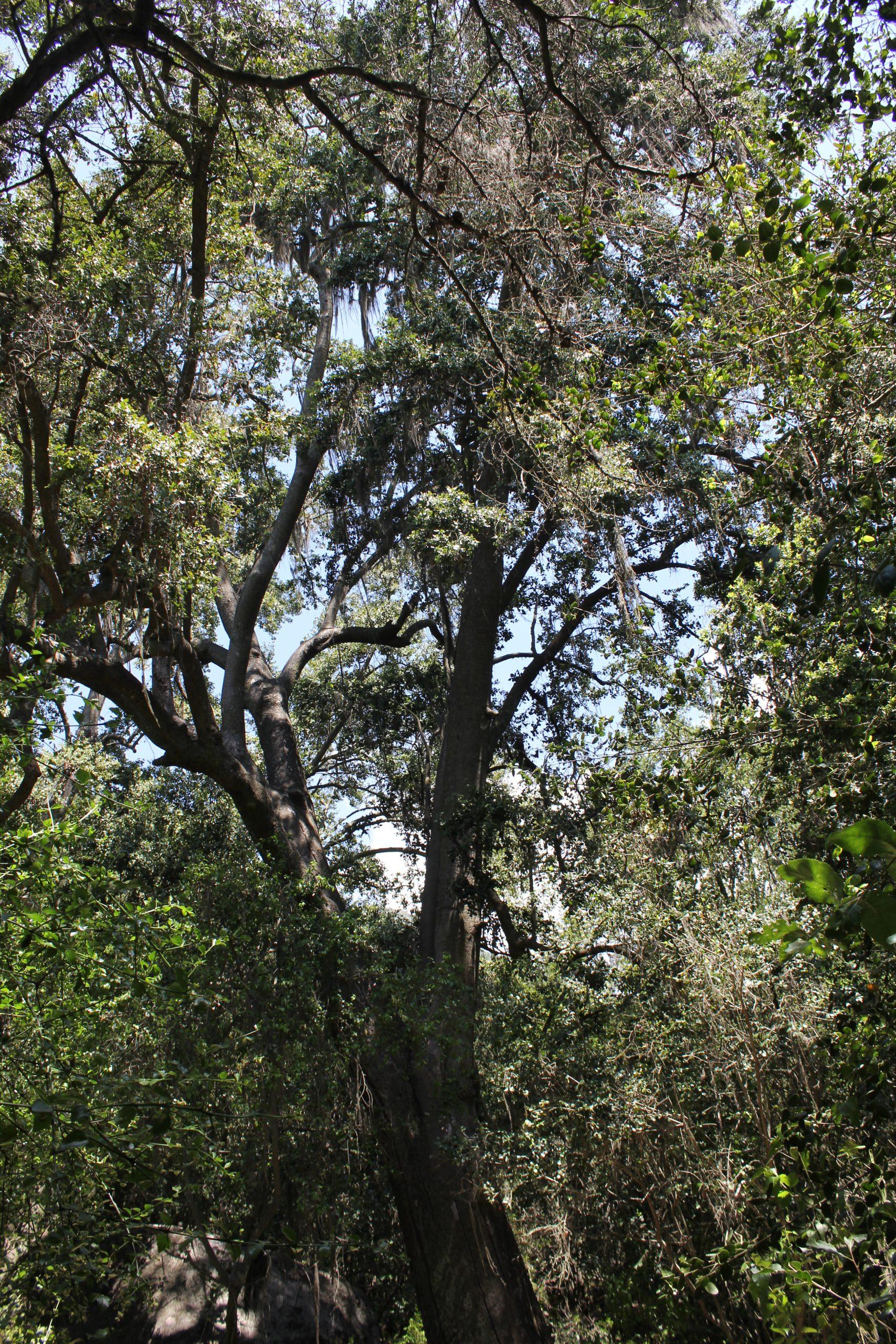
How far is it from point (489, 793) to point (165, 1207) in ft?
12.9

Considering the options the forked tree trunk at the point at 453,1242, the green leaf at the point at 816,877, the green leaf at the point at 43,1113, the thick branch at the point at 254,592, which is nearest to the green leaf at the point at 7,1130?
the green leaf at the point at 43,1113

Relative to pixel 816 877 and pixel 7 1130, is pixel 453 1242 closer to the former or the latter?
pixel 7 1130

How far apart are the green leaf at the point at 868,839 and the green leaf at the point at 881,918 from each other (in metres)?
0.08

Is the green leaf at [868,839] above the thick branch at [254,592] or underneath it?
underneath

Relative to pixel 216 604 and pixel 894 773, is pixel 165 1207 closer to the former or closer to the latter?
pixel 216 604

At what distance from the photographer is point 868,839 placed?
829 millimetres

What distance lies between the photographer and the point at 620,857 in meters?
6.30

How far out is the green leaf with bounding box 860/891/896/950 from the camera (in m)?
0.88

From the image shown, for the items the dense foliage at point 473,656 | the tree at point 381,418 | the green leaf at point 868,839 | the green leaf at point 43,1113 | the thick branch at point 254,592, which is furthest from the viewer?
the thick branch at point 254,592

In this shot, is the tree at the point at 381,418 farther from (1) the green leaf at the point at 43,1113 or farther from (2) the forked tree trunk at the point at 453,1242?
(1) the green leaf at the point at 43,1113

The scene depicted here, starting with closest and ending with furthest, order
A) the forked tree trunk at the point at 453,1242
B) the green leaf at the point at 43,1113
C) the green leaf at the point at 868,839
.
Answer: the green leaf at the point at 868,839 → the green leaf at the point at 43,1113 → the forked tree trunk at the point at 453,1242

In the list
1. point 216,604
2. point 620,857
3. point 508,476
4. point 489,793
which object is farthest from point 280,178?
point 620,857

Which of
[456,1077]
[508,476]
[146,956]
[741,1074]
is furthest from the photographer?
[508,476]

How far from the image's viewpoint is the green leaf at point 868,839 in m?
0.83
